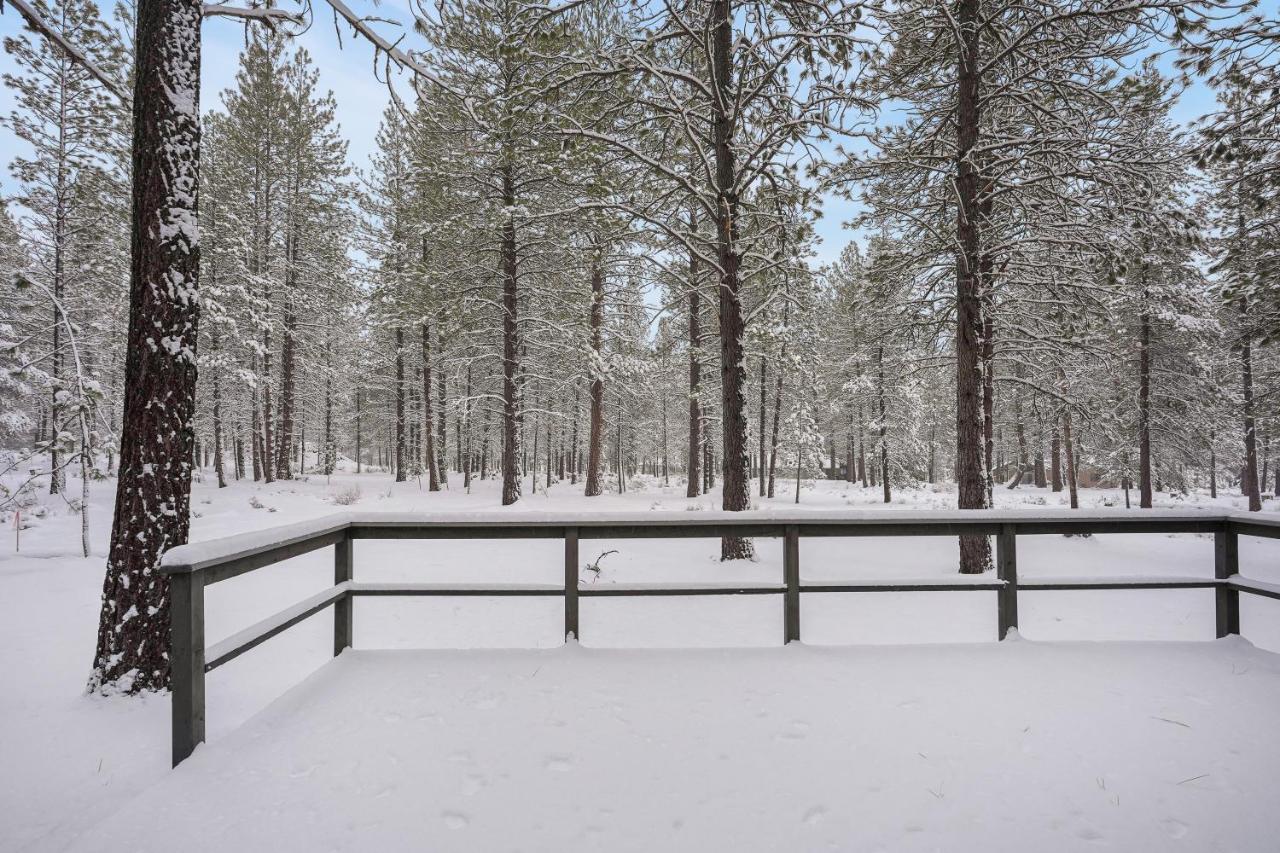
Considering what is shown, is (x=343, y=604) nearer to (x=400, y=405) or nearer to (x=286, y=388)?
(x=286, y=388)

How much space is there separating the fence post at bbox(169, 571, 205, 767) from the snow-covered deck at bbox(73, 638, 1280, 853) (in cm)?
14

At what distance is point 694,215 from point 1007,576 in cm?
1172

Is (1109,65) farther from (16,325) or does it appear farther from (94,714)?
(16,325)

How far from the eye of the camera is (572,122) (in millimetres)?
7246

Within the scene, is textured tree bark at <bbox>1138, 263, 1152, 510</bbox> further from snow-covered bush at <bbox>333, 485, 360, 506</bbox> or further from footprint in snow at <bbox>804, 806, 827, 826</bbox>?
snow-covered bush at <bbox>333, 485, 360, 506</bbox>

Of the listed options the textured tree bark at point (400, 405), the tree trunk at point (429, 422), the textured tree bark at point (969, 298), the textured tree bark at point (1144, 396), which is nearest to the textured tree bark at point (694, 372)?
the textured tree bark at point (969, 298)

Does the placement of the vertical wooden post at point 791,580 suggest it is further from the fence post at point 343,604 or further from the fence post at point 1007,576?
the fence post at point 343,604

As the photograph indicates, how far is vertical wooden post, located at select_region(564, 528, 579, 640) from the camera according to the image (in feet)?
13.6

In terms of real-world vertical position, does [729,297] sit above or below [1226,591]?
above

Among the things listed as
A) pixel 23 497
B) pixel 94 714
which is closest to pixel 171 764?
pixel 94 714

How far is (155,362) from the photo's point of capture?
3805mm

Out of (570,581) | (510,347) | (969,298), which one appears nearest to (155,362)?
(570,581)

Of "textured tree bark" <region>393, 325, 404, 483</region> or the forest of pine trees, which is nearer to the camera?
the forest of pine trees

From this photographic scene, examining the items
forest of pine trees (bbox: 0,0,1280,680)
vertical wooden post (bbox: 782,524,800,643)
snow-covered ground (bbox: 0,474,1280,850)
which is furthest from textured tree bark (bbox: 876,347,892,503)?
vertical wooden post (bbox: 782,524,800,643)
